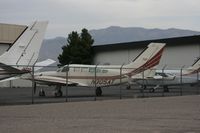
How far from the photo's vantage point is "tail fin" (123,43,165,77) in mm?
36150

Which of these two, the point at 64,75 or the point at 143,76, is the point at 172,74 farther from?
the point at 64,75

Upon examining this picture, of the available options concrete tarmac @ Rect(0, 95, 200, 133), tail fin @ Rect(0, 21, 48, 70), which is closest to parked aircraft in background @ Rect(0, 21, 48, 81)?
tail fin @ Rect(0, 21, 48, 70)

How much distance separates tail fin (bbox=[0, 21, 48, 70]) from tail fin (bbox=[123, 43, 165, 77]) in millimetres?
9352

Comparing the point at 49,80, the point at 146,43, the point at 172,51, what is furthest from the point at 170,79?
the point at 146,43

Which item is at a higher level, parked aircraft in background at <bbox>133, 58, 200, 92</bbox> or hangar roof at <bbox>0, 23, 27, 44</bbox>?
hangar roof at <bbox>0, 23, 27, 44</bbox>

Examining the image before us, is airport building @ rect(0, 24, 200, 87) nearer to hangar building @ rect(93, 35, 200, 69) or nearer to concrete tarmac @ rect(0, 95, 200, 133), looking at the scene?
hangar building @ rect(93, 35, 200, 69)

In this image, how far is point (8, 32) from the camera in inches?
2370

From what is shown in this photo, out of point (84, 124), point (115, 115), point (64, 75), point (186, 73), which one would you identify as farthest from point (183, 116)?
point (186, 73)

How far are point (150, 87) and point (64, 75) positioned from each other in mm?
12929

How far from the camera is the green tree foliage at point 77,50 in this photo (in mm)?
76625

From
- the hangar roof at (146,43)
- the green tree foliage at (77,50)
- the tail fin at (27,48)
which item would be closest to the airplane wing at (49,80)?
the tail fin at (27,48)

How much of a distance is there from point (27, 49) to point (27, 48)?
0.19 ft

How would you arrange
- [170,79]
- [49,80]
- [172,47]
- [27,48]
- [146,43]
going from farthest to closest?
[146,43] → [172,47] → [170,79] → [49,80] → [27,48]

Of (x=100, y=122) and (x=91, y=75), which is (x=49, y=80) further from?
(x=100, y=122)
